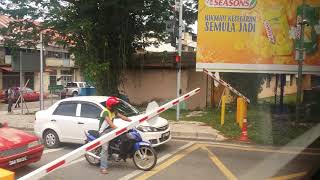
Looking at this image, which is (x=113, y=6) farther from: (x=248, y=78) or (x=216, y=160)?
(x=216, y=160)

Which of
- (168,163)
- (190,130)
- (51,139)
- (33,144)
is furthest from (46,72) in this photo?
(33,144)

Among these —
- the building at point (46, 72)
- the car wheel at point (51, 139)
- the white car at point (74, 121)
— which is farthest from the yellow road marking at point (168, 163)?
the building at point (46, 72)

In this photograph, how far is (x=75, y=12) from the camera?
72.6 ft

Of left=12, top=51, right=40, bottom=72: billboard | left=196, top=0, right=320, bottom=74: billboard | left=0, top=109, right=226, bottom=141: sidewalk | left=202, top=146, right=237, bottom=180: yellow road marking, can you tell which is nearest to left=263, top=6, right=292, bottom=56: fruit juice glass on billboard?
left=196, top=0, right=320, bottom=74: billboard

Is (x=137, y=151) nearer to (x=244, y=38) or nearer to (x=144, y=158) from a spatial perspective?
(x=144, y=158)

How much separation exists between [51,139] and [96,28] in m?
10.7

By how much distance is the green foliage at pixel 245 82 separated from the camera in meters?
22.7

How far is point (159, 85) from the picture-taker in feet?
80.7

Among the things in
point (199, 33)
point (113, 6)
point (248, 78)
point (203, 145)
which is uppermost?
point (113, 6)

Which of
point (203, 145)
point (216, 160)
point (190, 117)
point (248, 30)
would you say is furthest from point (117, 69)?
point (216, 160)

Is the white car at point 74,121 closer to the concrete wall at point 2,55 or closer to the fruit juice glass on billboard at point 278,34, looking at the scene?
the fruit juice glass on billboard at point 278,34

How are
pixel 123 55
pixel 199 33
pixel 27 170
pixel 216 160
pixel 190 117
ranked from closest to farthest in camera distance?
pixel 27 170 → pixel 216 160 → pixel 199 33 → pixel 190 117 → pixel 123 55

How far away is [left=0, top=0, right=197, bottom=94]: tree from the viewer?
21578mm

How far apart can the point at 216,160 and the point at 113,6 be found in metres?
12.9
